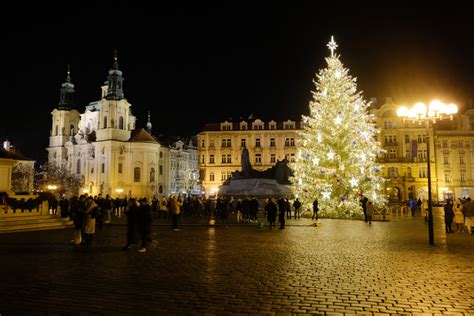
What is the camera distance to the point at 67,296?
722 centimetres

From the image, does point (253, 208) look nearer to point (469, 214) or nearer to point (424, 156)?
point (469, 214)

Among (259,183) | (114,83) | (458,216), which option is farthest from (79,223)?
(114,83)

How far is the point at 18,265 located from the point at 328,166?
895 inches

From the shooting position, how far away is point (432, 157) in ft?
230

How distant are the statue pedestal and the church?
48602 millimetres

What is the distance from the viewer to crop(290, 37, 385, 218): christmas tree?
28.7 m

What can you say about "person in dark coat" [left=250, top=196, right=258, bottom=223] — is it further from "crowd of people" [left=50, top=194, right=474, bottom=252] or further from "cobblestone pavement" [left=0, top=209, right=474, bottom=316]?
"cobblestone pavement" [left=0, top=209, right=474, bottom=316]

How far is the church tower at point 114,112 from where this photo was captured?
3366 inches

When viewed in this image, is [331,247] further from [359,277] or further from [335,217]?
[335,217]

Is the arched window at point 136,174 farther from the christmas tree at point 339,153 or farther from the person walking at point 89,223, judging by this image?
the person walking at point 89,223

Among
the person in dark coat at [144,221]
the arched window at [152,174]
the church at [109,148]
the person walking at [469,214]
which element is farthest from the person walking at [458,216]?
the arched window at [152,174]

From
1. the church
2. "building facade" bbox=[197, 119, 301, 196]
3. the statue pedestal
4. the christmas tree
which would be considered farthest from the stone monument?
the church

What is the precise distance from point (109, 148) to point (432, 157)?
60.5 meters

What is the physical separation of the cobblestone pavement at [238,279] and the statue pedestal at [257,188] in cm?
1897
